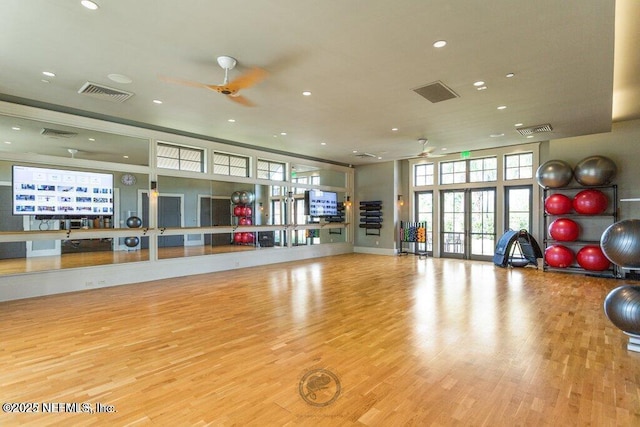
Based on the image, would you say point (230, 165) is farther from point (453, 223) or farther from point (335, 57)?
point (453, 223)

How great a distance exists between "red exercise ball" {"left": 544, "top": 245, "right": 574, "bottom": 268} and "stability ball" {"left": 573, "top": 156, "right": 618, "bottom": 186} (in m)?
1.66

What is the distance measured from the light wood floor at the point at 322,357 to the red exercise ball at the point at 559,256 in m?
2.10

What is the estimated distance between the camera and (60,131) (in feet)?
19.1

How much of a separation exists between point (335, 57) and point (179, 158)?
511 centimetres

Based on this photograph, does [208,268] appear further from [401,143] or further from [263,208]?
[401,143]

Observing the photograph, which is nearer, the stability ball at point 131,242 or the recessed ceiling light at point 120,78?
the recessed ceiling light at point 120,78

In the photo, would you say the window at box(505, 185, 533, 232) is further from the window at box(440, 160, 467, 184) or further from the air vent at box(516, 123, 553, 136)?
the air vent at box(516, 123, 553, 136)

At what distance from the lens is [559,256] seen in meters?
7.68

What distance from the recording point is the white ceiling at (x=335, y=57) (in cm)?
301

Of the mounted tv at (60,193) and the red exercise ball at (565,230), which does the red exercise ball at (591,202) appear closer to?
the red exercise ball at (565,230)

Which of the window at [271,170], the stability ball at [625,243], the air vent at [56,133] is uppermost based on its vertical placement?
the air vent at [56,133]

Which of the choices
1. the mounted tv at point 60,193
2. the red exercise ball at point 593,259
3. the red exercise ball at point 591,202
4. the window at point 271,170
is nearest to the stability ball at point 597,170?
the red exercise ball at point 591,202

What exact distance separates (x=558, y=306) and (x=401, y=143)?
516 cm

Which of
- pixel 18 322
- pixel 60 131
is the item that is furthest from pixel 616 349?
pixel 60 131
